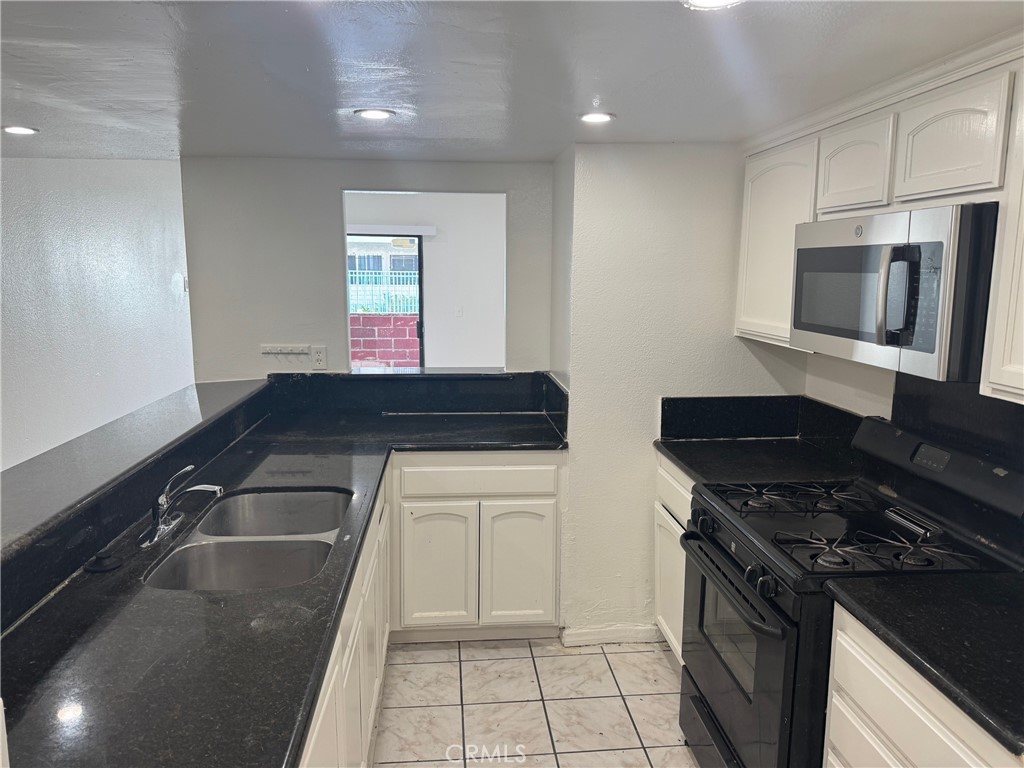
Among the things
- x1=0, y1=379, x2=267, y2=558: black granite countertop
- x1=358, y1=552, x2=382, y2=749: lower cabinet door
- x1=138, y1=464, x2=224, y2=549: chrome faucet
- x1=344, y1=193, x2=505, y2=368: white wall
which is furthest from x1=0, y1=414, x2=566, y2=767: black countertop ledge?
x1=344, y1=193, x2=505, y2=368: white wall

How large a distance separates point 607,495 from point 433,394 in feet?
3.18

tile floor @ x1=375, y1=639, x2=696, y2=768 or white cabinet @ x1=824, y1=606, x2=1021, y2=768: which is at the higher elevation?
white cabinet @ x1=824, y1=606, x2=1021, y2=768

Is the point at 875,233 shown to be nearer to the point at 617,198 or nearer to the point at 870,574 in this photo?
the point at 870,574

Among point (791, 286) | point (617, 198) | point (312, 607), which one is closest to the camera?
point (312, 607)

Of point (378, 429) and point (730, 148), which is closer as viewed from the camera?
point (730, 148)

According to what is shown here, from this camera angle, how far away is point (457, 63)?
64.2 inches

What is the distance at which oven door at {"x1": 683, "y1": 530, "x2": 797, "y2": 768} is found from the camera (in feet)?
5.61

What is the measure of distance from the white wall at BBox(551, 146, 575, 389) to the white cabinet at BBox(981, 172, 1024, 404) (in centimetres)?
153

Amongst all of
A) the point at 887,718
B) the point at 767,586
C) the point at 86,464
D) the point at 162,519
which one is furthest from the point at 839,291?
the point at 86,464

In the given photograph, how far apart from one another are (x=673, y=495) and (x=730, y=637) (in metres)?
Answer: 0.70

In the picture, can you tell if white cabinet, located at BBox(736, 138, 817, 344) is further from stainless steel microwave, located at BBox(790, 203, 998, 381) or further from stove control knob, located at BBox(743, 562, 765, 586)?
stove control knob, located at BBox(743, 562, 765, 586)

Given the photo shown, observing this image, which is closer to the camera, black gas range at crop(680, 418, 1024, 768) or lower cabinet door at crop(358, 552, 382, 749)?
black gas range at crop(680, 418, 1024, 768)

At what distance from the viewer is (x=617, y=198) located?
8.83 feet

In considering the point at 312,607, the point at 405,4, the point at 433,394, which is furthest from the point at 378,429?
the point at 405,4
